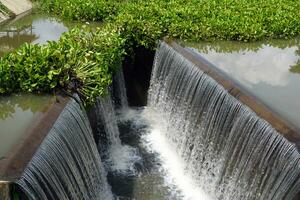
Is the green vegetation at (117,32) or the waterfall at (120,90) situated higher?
the green vegetation at (117,32)

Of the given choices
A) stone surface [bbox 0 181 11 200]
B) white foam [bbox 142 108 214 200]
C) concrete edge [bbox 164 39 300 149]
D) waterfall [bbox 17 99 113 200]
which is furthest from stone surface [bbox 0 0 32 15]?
stone surface [bbox 0 181 11 200]

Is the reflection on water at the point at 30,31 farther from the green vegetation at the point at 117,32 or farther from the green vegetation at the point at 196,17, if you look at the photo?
the green vegetation at the point at 196,17

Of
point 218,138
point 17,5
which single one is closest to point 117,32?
point 218,138

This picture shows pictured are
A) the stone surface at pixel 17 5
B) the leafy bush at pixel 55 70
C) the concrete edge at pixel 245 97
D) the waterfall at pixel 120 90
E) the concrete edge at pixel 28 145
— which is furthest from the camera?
the stone surface at pixel 17 5

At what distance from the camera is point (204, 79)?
10617 mm

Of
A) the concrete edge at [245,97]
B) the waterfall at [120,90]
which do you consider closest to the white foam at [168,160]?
the waterfall at [120,90]

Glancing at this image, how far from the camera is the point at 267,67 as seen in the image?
11531mm

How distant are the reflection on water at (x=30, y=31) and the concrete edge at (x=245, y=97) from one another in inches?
183

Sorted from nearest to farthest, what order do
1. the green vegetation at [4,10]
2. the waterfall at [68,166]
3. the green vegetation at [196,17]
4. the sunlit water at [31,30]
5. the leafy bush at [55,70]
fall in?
the waterfall at [68,166]
the leafy bush at [55,70]
the green vegetation at [196,17]
the sunlit water at [31,30]
the green vegetation at [4,10]

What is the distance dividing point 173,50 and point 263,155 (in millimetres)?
5349

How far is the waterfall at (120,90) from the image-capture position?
13477 millimetres

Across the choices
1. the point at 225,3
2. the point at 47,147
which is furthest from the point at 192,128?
the point at 225,3

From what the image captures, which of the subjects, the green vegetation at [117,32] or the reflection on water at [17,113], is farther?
the green vegetation at [117,32]

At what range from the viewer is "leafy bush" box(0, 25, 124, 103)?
911 cm
